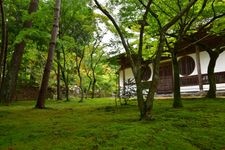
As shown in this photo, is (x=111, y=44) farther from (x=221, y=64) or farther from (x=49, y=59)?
(x=49, y=59)

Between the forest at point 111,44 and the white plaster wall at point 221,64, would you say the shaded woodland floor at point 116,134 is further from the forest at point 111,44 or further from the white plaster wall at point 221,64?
the white plaster wall at point 221,64

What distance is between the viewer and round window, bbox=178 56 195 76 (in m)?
23.2

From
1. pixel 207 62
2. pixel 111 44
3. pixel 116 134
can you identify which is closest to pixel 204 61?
pixel 207 62

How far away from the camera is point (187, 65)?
23531 millimetres

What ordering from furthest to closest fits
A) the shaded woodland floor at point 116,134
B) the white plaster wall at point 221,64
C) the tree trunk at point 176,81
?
the white plaster wall at point 221,64 < the tree trunk at point 176,81 < the shaded woodland floor at point 116,134

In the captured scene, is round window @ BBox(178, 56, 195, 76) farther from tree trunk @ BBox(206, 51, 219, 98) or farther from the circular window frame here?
tree trunk @ BBox(206, 51, 219, 98)

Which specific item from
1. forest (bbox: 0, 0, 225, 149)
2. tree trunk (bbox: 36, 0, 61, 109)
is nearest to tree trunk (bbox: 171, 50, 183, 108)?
forest (bbox: 0, 0, 225, 149)

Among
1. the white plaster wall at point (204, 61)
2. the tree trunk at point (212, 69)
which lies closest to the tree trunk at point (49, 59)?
the tree trunk at point (212, 69)

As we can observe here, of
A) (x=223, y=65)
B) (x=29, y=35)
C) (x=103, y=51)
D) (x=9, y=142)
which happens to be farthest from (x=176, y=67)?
(x=103, y=51)

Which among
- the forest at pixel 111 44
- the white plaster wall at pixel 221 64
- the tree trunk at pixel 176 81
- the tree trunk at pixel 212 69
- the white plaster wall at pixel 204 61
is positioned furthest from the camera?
the white plaster wall at pixel 204 61

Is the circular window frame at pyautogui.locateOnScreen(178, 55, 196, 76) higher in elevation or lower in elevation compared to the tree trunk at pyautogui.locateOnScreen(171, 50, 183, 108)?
Result: higher

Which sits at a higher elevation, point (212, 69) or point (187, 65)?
point (187, 65)

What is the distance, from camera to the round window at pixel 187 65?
23219mm

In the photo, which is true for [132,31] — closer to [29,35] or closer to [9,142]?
[29,35]
